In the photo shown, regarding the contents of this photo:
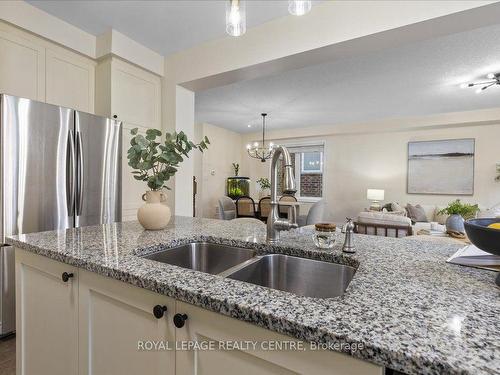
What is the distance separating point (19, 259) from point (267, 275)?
1089 millimetres

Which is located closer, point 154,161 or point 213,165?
point 154,161

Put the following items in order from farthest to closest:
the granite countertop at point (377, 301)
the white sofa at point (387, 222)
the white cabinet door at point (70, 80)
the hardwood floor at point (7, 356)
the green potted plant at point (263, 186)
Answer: the green potted plant at point (263, 186) → the white sofa at point (387, 222) → the white cabinet door at point (70, 80) → the hardwood floor at point (7, 356) → the granite countertop at point (377, 301)

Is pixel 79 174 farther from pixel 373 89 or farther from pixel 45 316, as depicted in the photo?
pixel 373 89

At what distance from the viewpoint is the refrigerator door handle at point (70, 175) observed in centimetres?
210

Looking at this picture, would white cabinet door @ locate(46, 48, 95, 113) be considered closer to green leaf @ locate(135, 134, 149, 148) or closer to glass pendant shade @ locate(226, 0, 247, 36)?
green leaf @ locate(135, 134, 149, 148)

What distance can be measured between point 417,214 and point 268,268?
502cm

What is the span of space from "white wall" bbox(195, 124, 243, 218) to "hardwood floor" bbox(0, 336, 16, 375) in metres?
4.39

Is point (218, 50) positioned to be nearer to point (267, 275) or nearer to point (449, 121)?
point (267, 275)

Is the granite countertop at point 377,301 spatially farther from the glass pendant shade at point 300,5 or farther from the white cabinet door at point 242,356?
the glass pendant shade at point 300,5

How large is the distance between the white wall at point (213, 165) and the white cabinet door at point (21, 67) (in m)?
3.75

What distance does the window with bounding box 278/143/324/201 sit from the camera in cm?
670

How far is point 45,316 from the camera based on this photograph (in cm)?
105

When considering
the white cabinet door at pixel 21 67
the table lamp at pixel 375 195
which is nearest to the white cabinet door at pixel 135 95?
the white cabinet door at pixel 21 67

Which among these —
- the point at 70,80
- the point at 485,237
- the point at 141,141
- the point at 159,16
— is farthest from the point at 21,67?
the point at 485,237
